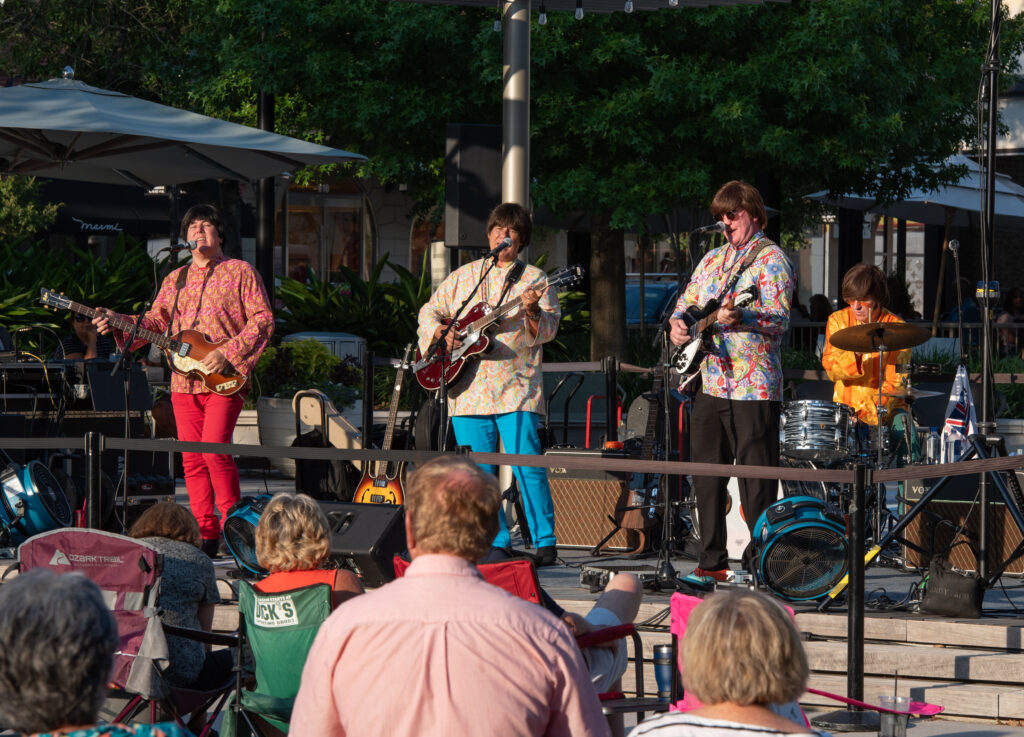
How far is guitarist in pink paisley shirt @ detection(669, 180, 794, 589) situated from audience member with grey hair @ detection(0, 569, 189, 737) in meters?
4.34

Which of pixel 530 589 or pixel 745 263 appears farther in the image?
pixel 745 263

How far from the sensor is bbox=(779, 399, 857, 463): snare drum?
758cm

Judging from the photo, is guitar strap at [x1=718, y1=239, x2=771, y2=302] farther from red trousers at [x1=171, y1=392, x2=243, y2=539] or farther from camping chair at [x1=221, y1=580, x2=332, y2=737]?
camping chair at [x1=221, y1=580, x2=332, y2=737]

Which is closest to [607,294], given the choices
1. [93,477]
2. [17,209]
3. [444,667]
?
[17,209]

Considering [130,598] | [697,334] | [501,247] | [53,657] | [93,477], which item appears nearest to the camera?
[53,657]

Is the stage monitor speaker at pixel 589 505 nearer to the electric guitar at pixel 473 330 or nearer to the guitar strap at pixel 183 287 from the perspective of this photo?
the electric guitar at pixel 473 330

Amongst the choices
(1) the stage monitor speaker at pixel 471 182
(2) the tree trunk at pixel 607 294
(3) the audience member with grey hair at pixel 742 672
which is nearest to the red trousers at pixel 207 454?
(1) the stage monitor speaker at pixel 471 182

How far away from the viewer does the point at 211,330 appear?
7.93 metres

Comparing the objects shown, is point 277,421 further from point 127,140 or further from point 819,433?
point 819,433

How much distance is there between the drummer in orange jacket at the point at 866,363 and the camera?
838 cm

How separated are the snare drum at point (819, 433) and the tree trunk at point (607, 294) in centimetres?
751

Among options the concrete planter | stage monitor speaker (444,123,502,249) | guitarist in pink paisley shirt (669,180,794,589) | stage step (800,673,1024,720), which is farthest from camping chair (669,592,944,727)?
the concrete planter

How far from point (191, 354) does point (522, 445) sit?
1.83 metres

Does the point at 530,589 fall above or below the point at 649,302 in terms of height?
below
